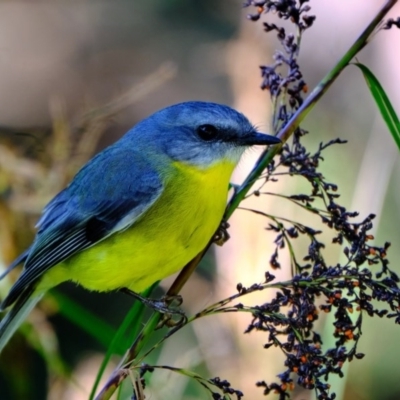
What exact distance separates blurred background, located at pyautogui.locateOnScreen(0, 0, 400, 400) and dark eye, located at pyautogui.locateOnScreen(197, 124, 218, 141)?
0.52m

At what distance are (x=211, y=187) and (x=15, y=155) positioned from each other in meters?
1.40

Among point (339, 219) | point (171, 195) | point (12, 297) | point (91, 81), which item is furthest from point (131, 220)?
point (91, 81)

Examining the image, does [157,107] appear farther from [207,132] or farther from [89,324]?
[89,324]

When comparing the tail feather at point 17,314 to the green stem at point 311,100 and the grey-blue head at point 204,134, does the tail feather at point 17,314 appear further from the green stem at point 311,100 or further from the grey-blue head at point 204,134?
the green stem at point 311,100

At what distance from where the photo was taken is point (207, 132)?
3.02m

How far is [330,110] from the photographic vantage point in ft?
18.3

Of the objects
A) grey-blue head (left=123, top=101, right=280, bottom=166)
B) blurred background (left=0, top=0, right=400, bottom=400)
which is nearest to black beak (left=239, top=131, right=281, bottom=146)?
grey-blue head (left=123, top=101, right=280, bottom=166)

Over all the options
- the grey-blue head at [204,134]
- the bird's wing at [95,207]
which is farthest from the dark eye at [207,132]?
the bird's wing at [95,207]

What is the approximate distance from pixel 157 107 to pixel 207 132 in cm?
356

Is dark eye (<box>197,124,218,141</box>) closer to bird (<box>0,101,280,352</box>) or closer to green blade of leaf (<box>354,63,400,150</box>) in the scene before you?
bird (<box>0,101,280,352</box>)

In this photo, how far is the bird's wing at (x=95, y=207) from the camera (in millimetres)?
2996

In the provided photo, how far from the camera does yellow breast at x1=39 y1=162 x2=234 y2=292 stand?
111 inches

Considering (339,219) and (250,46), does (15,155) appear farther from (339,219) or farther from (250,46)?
(250,46)

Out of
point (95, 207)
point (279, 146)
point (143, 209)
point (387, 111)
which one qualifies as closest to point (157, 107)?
point (95, 207)
